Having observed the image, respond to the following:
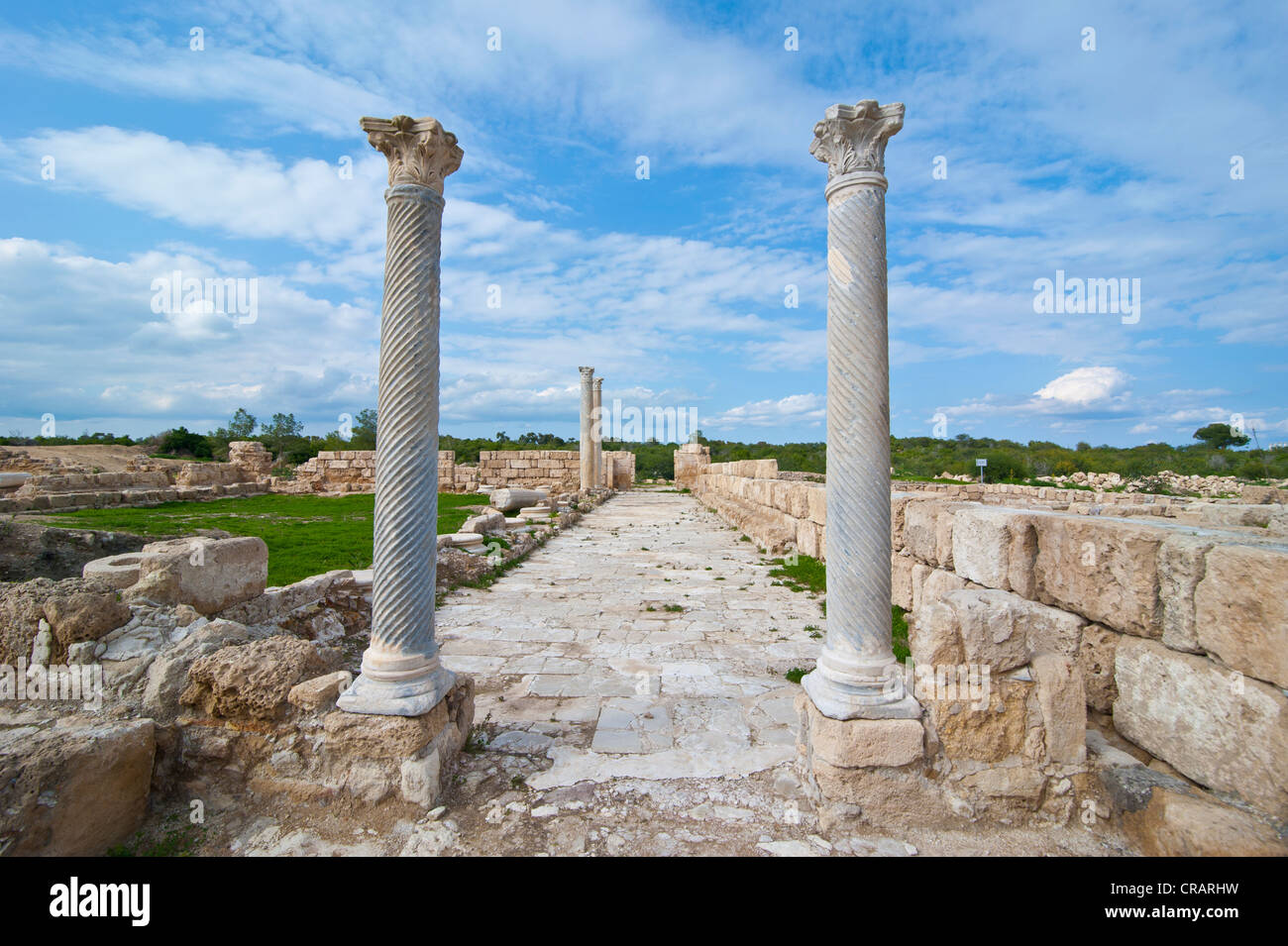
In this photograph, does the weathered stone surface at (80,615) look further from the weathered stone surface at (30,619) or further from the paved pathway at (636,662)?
the paved pathway at (636,662)

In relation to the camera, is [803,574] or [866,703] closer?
[866,703]

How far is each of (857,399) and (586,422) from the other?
19.5 metres

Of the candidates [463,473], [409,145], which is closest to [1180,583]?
[409,145]

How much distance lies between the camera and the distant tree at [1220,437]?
30072 millimetres

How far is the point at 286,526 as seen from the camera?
10766mm

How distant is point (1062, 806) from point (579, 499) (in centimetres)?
1632

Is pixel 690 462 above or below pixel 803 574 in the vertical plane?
above

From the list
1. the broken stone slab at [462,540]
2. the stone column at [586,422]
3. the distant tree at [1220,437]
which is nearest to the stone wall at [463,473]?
the stone column at [586,422]

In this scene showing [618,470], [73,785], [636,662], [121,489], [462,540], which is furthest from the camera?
[618,470]

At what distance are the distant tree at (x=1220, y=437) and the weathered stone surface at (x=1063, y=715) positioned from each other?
124 feet

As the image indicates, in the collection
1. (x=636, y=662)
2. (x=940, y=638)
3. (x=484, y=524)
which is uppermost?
(x=940, y=638)

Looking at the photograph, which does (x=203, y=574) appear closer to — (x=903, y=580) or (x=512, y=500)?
(x=903, y=580)
